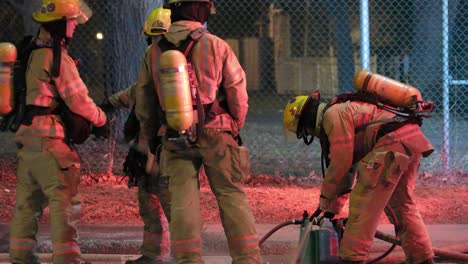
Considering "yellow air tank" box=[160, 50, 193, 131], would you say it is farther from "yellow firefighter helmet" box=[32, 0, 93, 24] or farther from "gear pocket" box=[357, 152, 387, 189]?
"gear pocket" box=[357, 152, 387, 189]

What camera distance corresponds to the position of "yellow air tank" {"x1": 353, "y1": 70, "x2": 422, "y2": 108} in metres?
5.29

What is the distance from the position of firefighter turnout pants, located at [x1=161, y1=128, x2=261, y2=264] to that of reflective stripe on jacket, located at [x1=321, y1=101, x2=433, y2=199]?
0.65 meters

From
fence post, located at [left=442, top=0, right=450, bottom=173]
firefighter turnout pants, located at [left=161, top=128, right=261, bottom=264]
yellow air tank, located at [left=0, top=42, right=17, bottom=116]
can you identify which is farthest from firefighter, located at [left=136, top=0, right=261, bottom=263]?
fence post, located at [left=442, top=0, right=450, bottom=173]

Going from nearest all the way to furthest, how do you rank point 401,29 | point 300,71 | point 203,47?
point 203,47 < point 401,29 < point 300,71

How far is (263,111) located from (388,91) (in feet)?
45.5

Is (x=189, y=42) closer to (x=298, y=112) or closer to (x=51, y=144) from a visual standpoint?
(x=298, y=112)

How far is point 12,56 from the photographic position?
212 inches

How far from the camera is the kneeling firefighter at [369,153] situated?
17.1 feet

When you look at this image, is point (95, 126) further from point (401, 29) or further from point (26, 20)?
point (401, 29)

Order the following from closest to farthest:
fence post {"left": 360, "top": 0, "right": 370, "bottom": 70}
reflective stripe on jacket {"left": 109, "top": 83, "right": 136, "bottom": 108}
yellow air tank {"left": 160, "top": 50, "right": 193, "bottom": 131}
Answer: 1. yellow air tank {"left": 160, "top": 50, "right": 193, "bottom": 131}
2. reflective stripe on jacket {"left": 109, "top": 83, "right": 136, "bottom": 108}
3. fence post {"left": 360, "top": 0, "right": 370, "bottom": 70}

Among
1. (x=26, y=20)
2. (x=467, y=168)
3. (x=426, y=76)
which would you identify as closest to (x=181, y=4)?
(x=467, y=168)

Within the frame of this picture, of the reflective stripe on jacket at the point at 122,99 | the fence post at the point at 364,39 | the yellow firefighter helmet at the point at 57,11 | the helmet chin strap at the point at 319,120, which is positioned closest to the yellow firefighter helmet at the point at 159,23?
the reflective stripe on jacket at the point at 122,99

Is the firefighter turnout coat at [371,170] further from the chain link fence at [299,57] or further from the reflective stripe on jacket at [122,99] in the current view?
the chain link fence at [299,57]

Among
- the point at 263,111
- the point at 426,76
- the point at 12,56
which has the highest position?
the point at 12,56
